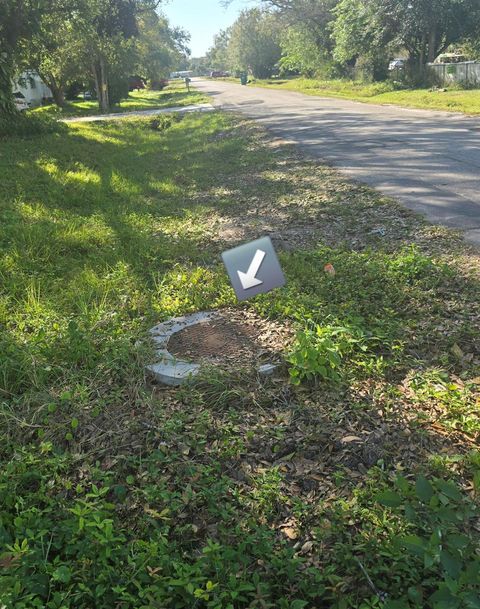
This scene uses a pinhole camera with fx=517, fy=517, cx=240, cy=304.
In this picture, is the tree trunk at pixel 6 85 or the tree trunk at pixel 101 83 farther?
the tree trunk at pixel 101 83

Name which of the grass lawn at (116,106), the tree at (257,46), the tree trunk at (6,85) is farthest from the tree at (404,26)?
the tree at (257,46)

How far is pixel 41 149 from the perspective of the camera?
42.0 feet

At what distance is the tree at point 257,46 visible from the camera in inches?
2751

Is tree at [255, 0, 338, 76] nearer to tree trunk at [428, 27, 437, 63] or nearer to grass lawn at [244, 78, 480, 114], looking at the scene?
grass lawn at [244, 78, 480, 114]

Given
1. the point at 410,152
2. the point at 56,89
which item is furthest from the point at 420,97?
the point at 56,89

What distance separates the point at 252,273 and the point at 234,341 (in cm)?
51

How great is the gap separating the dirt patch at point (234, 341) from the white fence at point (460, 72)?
26.2 metres

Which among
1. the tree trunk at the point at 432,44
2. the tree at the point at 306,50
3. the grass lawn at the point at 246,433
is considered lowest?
the grass lawn at the point at 246,433

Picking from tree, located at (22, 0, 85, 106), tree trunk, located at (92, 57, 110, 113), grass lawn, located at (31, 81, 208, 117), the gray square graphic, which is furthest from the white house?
the gray square graphic

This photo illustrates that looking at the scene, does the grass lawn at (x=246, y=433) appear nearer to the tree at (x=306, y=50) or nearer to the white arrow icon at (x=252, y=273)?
the white arrow icon at (x=252, y=273)

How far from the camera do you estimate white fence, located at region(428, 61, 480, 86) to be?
2492 centimetres

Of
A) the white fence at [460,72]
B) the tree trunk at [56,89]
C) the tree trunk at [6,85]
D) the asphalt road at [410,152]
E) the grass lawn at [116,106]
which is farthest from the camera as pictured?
the tree trunk at [56,89]

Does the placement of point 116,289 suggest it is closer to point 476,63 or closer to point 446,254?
point 446,254

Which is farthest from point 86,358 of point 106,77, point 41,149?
point 106,77
